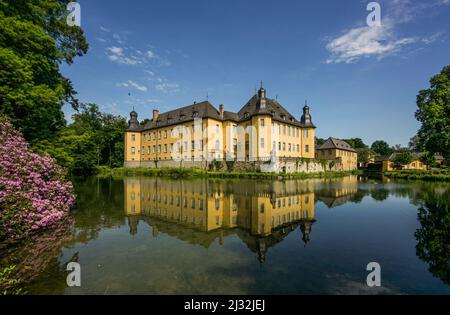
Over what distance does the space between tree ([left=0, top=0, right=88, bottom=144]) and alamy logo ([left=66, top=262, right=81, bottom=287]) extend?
9114 mm

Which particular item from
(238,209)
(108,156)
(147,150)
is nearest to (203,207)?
(238,209)

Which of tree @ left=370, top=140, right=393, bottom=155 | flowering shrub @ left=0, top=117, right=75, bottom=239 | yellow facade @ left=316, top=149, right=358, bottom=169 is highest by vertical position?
tree @ left=370, top=140, right=393, bottom=155

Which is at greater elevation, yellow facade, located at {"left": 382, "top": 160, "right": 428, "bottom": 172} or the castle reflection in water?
yellow facade, located at {"left": 382, "top": 160, "right": 428, "bottom": 172}

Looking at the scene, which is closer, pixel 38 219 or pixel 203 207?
pixel 38 219

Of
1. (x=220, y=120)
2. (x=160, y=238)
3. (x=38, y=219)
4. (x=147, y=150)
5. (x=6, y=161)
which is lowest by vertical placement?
(x=160, y=238)

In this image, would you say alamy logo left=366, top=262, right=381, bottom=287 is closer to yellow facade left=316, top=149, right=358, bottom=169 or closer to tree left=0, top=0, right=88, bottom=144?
tree left=0, top=0, right=88, bottom=144

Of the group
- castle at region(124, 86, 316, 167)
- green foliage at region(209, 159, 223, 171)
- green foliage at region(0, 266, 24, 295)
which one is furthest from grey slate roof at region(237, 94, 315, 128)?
green foliage at region(0, 266, 24, 295)

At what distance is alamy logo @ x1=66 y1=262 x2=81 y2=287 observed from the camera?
3863 mm

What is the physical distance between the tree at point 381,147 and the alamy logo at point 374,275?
437ft

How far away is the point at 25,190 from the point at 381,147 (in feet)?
462

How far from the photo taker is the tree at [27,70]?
31.2 ft

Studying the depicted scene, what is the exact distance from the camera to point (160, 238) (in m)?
6.59
